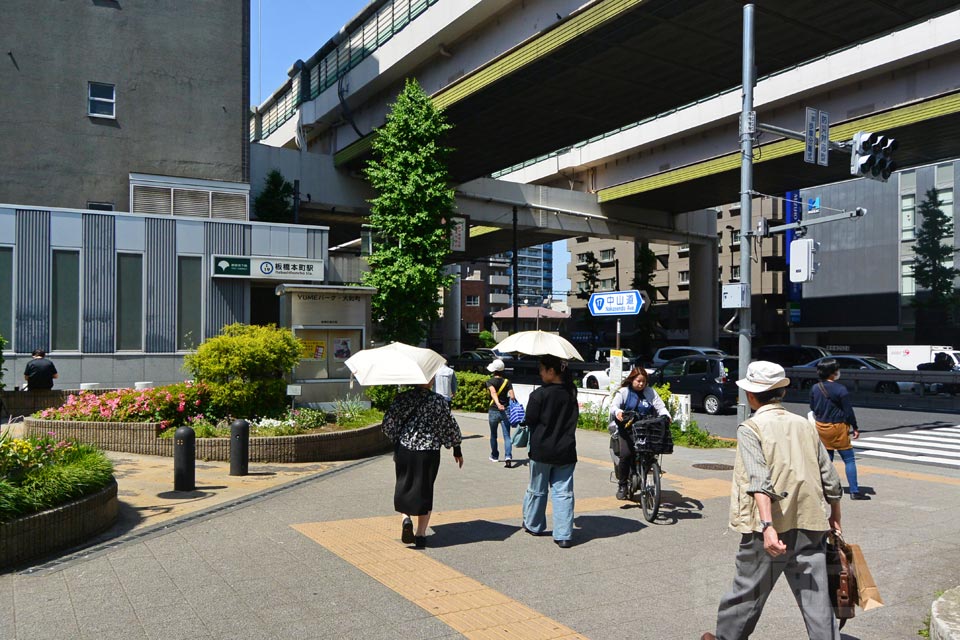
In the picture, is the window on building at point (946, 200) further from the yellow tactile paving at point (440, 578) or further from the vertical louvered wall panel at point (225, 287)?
the yellow tactile paving at point (440, 578)

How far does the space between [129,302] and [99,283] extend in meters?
0.87

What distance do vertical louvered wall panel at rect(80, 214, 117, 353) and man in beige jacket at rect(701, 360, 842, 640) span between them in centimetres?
1885

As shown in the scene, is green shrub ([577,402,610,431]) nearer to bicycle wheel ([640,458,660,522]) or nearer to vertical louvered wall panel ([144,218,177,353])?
bicycle wheel ([640,458,660,522])

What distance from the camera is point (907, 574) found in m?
6.90

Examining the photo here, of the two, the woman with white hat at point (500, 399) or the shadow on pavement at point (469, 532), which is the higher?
the woman with white hat at point (500, 399)

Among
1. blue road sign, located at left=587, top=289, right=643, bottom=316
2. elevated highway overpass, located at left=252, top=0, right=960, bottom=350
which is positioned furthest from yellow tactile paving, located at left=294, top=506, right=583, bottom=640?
elevated highway overpass, located at left=252, top=0, right=960, bottom=350

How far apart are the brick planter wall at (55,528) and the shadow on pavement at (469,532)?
3314mm

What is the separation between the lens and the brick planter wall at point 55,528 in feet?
21.2

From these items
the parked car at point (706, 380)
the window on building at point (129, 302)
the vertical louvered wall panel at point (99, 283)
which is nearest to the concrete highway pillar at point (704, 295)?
the parked car at point (706, 380)

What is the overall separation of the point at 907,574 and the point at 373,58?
30371 mm

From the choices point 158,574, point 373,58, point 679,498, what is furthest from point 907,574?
point 373,58

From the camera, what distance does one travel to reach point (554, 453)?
763cm

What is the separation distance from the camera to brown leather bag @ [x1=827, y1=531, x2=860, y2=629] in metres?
4.21

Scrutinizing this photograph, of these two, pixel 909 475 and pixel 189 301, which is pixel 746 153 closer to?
pixel 909 475
